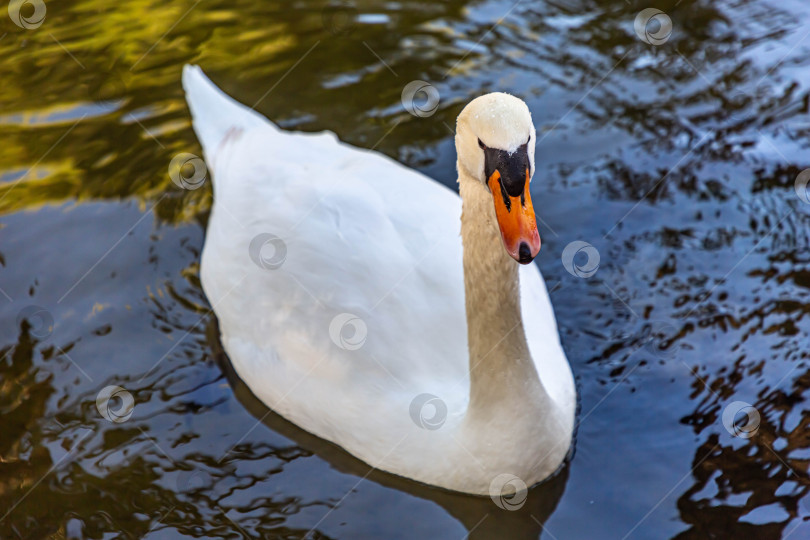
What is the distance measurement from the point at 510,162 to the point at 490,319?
859 millimetres

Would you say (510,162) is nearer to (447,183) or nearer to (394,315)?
(394,315)

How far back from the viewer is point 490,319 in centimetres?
396

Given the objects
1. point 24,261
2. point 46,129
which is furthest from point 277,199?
point 46,129

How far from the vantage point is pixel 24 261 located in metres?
6.08

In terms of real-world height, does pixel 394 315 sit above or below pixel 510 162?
below

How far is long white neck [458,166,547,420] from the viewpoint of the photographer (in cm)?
371

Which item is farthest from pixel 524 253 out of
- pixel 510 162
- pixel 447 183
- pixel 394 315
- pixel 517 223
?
pixel 447 183

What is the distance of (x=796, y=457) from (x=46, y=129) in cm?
592

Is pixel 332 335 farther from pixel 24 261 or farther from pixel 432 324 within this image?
pixel 24 261

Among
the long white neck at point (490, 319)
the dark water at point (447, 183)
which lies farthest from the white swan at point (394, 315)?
the dark water at point (447, 183)

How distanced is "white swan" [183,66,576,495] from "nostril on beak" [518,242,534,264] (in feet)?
0.28

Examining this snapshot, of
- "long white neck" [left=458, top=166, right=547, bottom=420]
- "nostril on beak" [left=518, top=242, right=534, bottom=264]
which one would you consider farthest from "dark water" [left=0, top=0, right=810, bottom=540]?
"nostril on beak" [left=518, top=242, right=534, bottom=264]

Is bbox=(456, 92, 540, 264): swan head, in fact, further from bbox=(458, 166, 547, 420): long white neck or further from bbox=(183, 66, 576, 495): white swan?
bbox=(458, 166, 547, 420): long white neck

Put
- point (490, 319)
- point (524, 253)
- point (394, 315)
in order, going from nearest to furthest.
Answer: point (524, 253) → point (490, 319) → point (394, 315)
